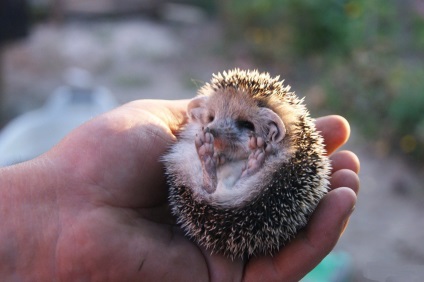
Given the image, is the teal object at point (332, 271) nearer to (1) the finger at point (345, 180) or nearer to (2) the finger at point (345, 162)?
(2) the finger at point (345, 162)

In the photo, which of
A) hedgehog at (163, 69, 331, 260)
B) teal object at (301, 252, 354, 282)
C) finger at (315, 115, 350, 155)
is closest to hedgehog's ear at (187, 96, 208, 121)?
hedgehog at (163, 69, 331, 260)

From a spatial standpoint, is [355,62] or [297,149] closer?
[297,149]

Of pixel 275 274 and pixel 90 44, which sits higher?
pixel 90 44

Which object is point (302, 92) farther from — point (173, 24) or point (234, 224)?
point (234, 224)

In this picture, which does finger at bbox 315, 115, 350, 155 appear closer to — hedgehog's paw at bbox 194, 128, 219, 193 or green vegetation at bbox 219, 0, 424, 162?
hedgehog's paw at bbox 194, 128, 219, 193

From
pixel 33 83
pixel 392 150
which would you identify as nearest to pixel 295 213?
pixel 392 150

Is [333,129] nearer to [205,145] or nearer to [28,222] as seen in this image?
[205,145]
